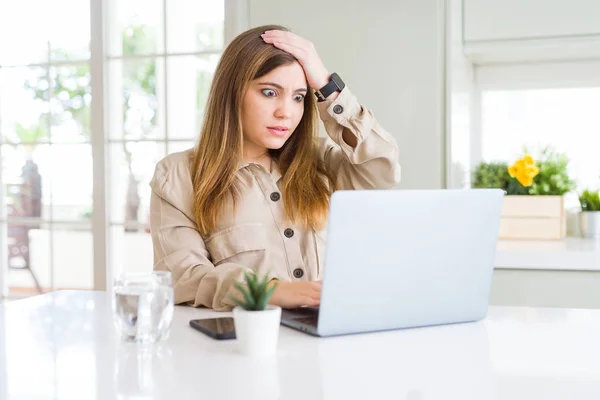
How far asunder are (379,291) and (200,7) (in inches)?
89.5

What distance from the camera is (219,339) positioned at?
1.13m

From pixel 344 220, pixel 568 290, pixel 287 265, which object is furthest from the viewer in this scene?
pixel 568 290

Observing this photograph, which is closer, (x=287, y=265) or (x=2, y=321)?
(x=2, y=321)

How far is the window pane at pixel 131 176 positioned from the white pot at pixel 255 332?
2.23 metres

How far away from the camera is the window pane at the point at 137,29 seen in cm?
318

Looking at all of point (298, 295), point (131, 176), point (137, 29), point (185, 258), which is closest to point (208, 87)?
point (137, 29)

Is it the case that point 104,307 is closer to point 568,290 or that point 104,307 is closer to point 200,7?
point 568,290

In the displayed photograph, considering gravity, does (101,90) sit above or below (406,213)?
above

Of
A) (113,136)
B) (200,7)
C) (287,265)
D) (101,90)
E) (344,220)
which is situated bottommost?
(287,265)

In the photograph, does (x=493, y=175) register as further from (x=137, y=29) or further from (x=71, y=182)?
(x=71, y=182)

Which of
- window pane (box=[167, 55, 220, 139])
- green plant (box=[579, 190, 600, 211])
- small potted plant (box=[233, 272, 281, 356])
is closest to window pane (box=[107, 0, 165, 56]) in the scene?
window pane (box=[167, 55, 220, 139])

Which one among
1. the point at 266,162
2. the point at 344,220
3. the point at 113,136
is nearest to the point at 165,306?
the point at 344,220

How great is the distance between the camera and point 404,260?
3.86ft

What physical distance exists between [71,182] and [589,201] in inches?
88.3
